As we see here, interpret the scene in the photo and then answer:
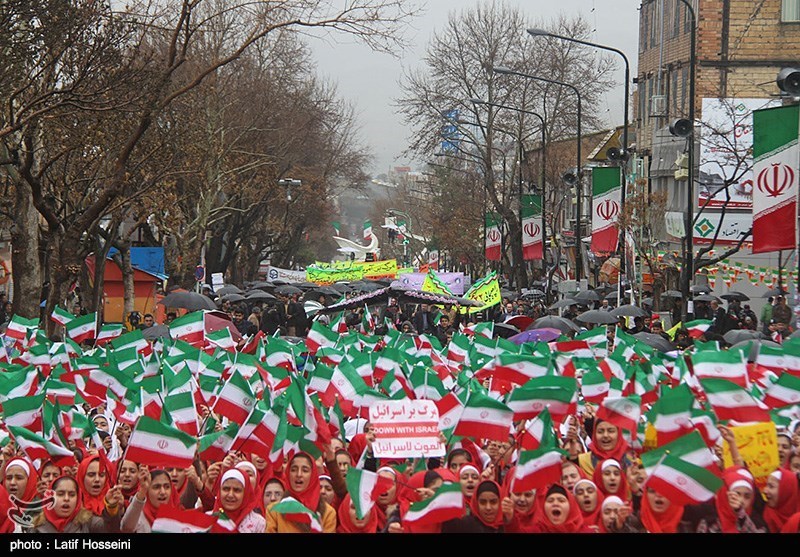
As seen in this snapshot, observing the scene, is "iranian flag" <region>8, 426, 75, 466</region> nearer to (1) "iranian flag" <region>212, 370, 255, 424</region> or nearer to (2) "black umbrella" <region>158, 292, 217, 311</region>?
(1) "iranian flag" <region>212, 370, 255, 424</region>

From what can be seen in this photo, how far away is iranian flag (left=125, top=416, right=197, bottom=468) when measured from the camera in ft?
28.4

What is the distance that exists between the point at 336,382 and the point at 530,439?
10.2 ft

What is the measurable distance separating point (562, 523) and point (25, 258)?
609 inches

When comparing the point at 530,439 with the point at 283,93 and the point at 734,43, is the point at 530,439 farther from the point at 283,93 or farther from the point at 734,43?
the point at 283,93

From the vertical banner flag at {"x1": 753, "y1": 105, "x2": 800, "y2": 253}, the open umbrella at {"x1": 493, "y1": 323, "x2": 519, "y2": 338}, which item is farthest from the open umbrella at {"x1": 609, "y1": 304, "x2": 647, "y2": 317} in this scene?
the vertical banner flag at {"x1": 753, "y1": 105, "x2": 800, "y2": 253}

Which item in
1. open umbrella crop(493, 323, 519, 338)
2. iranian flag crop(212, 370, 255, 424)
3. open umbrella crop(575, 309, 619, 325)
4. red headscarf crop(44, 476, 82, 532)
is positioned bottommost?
open umbrella crop(493, 323, 519, 338)

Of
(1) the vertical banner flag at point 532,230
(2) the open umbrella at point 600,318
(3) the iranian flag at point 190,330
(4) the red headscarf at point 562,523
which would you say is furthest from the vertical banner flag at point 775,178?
(1) the vertical banner flag at point 532,230

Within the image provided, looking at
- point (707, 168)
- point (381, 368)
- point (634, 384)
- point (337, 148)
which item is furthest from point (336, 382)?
point (337, 148)

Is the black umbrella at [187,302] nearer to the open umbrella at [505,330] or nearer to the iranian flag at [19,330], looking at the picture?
the open umbrella at [505,330]

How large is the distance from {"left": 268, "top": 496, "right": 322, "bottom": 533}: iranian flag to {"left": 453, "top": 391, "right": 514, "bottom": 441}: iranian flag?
5.56 feet

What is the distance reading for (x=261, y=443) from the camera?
9.48m

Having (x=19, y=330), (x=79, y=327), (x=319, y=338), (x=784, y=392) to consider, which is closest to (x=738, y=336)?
(x=319, y=338)

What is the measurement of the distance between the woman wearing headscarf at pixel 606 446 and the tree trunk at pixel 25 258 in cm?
1368
